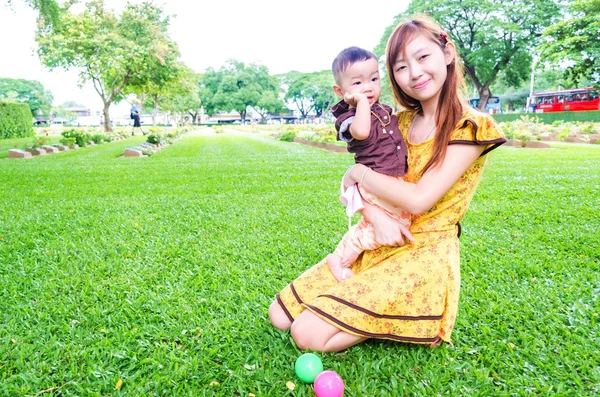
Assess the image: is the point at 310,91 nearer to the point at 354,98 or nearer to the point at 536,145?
the point at 536,145

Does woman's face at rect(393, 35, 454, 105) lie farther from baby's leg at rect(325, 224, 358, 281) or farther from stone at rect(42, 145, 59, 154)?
stone at rect(42, 145, 59, 154)

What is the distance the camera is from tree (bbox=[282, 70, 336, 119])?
62.8m

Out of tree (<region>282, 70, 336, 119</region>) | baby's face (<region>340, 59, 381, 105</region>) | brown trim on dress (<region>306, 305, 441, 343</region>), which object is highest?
tree (<region>282, 70, 336, 119</region>)

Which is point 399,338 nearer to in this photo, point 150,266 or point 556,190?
point 150,266

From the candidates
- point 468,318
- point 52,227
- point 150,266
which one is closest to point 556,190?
point 468,318

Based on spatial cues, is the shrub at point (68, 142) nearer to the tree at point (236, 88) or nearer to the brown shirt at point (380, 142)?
the brown shirt at point (380, 142)

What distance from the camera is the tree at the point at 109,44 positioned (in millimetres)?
19172

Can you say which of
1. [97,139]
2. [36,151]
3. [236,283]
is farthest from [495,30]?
[236,283]

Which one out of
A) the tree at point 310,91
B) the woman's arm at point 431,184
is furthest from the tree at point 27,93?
the woman's arm at point 431,184

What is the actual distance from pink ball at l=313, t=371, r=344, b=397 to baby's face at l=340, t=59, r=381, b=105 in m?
1.07

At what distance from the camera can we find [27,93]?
68.1 meters

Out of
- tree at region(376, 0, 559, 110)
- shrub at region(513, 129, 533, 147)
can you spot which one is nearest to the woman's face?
shrub at region(513, 129, 533, 147)

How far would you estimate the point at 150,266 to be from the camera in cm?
291

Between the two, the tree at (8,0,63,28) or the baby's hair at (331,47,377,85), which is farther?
the tree at (8,0,63,28)
